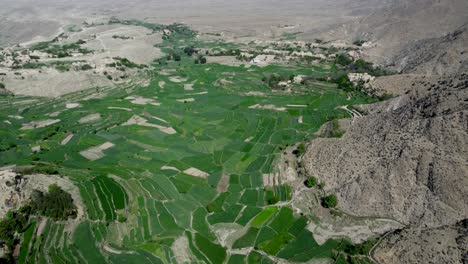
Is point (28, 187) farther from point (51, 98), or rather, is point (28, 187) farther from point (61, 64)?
point (61, 64)

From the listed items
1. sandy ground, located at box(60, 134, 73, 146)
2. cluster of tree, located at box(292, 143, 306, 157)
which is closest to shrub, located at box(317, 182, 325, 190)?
cluster of tree, located at box(292, 143, 306, 157)

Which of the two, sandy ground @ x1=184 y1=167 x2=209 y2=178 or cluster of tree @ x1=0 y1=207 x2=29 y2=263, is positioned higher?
sandy ground @ x1=184 y1=167 x2=209 y2=178

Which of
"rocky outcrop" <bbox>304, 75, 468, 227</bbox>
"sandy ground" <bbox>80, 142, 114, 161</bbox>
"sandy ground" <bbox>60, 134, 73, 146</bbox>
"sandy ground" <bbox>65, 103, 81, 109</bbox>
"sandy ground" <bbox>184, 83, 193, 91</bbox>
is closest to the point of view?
"rocky outcrop" <bbox>304, 75, 468, 227</bbox>

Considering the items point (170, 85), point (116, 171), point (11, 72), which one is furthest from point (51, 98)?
point (116, 171)

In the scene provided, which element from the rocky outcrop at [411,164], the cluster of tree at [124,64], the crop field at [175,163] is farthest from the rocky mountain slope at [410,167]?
the cluster of tree at [124,64]

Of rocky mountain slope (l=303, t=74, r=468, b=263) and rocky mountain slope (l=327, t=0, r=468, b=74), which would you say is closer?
rocky mountain slope (l=303, t=74, r=468, b=263)

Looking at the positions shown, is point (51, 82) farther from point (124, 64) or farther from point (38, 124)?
point (38, 124)

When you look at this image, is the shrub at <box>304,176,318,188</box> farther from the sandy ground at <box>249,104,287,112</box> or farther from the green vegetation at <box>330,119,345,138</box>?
the sandy ground at <box>249,104,287,112</box>
